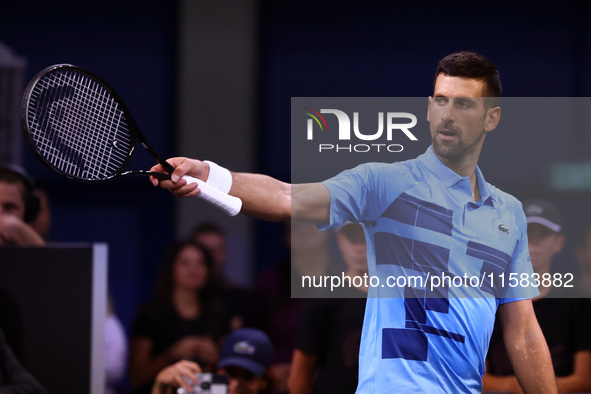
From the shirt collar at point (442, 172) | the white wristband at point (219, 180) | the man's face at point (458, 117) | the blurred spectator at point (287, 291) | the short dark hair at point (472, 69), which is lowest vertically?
the blurred spectator at point (287, 291)

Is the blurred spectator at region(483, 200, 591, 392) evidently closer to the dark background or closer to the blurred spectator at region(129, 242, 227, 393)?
the blurred spectator at region(129, 242, 227, 393)

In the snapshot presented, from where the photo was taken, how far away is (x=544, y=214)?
2.48 metres

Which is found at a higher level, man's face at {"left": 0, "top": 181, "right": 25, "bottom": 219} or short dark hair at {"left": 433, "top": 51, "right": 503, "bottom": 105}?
A: short dark hair at {"left": 433, "top": 51, "right": 503, "bottom": 105}

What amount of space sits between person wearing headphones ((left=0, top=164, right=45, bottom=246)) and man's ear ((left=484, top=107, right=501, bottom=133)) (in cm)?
164

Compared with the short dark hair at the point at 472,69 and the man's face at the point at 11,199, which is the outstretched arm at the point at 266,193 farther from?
the man's face at the point at 11,199

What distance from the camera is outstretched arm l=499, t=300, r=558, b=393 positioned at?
223 centimetres

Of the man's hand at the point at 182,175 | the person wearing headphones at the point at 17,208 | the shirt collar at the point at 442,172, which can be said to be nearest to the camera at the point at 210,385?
the person wearing headphones at the point at 17,208

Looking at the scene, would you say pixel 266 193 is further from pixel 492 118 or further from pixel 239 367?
pixel 239 367

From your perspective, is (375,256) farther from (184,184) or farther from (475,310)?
(184,184)

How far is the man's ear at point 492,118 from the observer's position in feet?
7.60

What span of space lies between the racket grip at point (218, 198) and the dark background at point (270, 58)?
2.99 meters

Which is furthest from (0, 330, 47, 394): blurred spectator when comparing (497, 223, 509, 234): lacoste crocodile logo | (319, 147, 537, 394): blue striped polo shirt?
(497, 223, 509, 234): lacoste crocodile logo

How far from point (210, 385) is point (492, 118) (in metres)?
1.40

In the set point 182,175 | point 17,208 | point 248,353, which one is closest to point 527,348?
point 248,353
